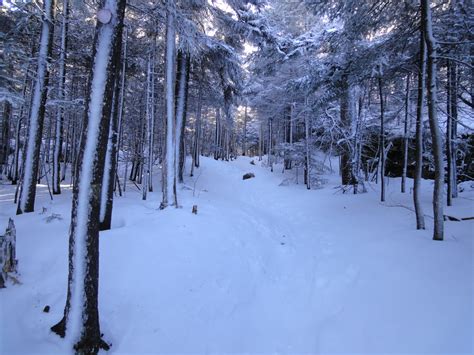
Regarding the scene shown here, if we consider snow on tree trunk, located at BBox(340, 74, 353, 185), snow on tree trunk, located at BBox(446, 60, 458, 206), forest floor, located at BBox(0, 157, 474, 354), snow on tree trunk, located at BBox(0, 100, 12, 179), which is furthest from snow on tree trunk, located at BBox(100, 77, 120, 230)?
snow on tree trunk, located at BBox(0, 100, 12, 179)

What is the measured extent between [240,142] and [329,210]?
36.2m

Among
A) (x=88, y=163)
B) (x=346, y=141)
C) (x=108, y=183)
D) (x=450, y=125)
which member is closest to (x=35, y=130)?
(x=108, y=183)

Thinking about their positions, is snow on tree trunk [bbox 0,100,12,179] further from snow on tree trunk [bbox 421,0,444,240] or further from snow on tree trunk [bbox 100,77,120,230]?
snow on tree trunk [bbox 421,0,444,240]

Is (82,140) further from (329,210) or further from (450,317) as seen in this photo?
(329,210)

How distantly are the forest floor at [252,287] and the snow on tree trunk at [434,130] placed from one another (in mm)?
427

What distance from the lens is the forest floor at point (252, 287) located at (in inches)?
135

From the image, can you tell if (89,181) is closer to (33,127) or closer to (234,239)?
(234,239)

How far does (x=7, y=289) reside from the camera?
13.5ft

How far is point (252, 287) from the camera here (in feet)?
16.5

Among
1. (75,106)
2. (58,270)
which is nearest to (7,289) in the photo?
(58,270)

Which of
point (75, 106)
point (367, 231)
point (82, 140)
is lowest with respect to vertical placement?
point (367, 231)

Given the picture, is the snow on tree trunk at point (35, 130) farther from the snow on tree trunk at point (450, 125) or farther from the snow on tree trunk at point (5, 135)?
the snow on tree trunk at point (450, 125)

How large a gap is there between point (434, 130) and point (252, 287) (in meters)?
4.56

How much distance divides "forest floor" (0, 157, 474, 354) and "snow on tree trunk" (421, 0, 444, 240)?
0.43 meters
